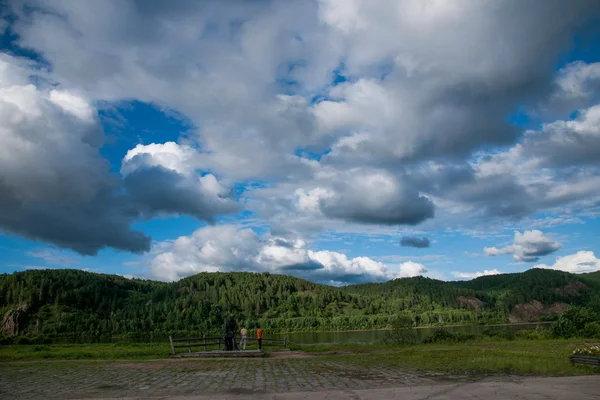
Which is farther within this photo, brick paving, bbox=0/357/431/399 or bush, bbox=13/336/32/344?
bush, bbox=13/336/32/344

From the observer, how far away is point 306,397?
40.0 ft

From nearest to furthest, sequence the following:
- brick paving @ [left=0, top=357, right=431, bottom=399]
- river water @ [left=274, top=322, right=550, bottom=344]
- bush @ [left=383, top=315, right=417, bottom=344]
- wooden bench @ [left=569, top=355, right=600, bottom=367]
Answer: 1. brick paving @ [left=0, top=357, right=431, bottom=399]
2. wooden bench @ [left=569, top=355, right=600, bottom=367]
3. bush @ [left=383, top=315, right=417, bottom=344]
4. river water @ [left=274, top=322, right=550, bottom=344]


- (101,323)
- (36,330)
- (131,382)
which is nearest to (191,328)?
(101,323)

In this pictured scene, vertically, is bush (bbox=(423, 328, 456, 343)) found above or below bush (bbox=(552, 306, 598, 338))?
below

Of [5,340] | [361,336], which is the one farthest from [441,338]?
[5,340]

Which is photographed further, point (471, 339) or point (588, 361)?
point (471, 339)

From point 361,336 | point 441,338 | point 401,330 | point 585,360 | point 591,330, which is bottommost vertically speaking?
point 361,336

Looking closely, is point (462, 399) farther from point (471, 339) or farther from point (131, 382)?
point (471, 339)

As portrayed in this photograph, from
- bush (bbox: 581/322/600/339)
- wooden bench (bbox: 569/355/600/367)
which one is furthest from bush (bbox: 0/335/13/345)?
bush (bbox: 581/322/600/339)

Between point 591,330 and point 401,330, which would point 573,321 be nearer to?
point 591,330

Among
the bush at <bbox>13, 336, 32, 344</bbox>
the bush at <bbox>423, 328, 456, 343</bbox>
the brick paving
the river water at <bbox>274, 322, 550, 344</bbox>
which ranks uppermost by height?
the brick paving

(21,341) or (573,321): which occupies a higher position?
(573,321)

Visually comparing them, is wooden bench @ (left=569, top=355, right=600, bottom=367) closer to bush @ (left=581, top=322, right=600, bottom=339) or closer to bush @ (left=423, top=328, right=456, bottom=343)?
bush @ (left=423, top=328, right=456, bottom=343)

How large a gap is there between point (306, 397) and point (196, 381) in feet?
21.6
